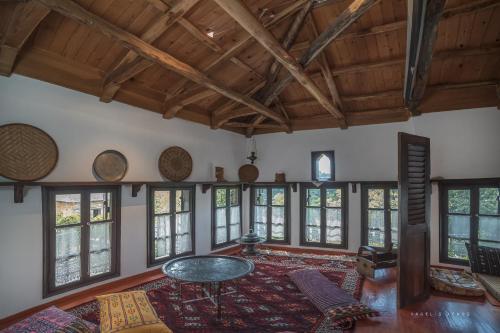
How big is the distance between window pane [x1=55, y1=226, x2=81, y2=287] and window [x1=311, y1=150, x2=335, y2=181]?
5.01 m

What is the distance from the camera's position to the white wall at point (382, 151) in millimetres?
5406

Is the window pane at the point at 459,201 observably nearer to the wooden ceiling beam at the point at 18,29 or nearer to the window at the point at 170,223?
the window at the point at 170,223

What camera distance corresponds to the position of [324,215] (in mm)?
6918

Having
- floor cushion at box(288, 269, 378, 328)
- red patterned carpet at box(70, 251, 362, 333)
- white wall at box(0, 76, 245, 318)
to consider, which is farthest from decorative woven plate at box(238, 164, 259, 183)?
floor cushion at box(288, 269, 378, 328)

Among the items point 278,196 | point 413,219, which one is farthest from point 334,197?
point 413,219

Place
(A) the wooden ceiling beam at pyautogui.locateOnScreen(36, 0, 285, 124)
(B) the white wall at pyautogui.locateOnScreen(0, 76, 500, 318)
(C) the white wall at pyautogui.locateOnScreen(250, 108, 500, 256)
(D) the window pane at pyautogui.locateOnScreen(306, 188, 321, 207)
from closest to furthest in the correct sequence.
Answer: (A) the wooden ceiling beam at pyautogui.locateOnScreen(36, 0, 285, 124), (B) the white wall at pyautogui.locateOnScreen(0, 76, 500, 318), (C) the white wall at pyautogui.locateOnScreen(250, 108, 500, 256), (D) the window pane at pyautogui.locateOnScreen(306, 188, 321, 207)

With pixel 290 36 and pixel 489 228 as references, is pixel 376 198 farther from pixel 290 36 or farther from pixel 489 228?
pixel 290 36

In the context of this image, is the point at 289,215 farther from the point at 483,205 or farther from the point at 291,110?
the point at 483,205

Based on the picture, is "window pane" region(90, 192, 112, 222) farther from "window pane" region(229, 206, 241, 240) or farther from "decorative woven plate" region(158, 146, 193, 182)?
"window pane" region(229, 206, 241, 240)

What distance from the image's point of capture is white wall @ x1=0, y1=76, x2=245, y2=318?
11.6 ft

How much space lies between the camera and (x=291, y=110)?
23.5ft

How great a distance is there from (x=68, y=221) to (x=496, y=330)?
5.53m

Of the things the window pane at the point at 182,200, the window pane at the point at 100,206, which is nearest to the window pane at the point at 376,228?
the window pane at the point at 182,200

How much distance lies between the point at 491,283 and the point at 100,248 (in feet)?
18.5
